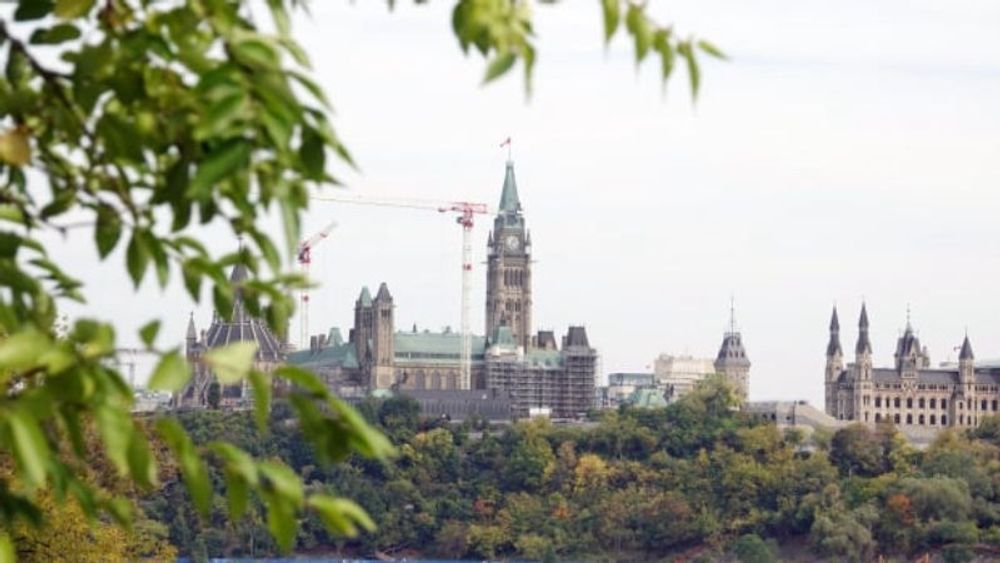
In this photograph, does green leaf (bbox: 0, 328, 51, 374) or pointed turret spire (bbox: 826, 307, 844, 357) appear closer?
green leaf (bbox: 0, 328, 51, 374)

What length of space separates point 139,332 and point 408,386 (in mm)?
191528

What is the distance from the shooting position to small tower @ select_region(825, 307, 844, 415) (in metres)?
189

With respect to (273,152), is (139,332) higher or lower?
lower

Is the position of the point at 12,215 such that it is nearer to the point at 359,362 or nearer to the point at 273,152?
the point at 273,152

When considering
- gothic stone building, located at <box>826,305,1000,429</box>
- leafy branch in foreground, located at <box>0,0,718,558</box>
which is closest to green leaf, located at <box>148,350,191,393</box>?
leafy branch in foreground, located at <box>0,0,718,558</box>

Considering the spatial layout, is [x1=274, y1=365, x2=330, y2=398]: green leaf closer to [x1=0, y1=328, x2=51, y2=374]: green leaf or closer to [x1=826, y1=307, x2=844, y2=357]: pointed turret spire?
[x1=0, y1=328, x2=51, y2=374]: green leaf

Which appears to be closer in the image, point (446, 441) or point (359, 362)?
point (446, 441)

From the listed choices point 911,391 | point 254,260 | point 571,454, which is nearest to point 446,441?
point 571,454

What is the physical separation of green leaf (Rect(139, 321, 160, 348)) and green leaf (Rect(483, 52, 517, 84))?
849mm

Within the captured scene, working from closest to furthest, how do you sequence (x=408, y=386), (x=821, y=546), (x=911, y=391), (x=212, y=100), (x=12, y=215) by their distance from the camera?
(x=212, y=100) → (x=12, y=215) → (x=821, y=546) → (x=911, y=391) → (x=408, y=386)

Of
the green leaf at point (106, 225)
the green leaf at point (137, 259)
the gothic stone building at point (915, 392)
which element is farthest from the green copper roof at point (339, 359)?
the green leaf at point (137, 259)

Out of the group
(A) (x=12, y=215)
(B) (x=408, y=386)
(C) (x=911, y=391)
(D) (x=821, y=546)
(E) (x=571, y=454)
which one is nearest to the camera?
(A) (x=12, y=215)

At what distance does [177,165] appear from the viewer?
5801 millimetres

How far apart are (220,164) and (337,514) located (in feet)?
2.47
